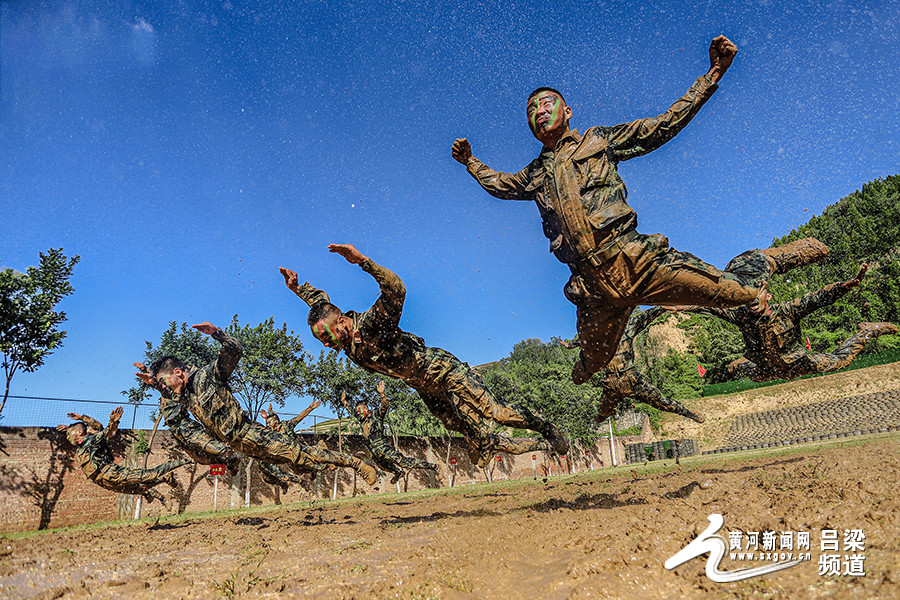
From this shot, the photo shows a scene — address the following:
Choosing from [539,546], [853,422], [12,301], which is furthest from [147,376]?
[853,422]

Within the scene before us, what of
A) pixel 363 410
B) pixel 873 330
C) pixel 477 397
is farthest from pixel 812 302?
pixel 363 410

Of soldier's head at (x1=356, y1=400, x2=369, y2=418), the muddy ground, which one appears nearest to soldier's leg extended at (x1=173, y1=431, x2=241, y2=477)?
the muddy ground

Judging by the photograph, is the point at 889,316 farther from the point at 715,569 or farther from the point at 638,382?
the point at 715,569

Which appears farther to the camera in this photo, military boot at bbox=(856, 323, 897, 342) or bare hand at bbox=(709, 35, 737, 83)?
military boot at bbox=(856, 323, 897, 342)

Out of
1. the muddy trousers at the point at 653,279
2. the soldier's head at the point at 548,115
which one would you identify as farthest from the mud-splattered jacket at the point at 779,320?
the soldier's head at the point at 548,115

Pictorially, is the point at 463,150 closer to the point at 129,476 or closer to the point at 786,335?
the point at 786,335

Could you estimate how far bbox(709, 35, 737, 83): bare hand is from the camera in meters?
4.12

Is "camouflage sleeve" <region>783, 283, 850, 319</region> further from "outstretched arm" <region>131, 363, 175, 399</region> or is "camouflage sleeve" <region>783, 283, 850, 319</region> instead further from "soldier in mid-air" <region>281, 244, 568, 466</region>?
"outstretched arm" <region>131, 363, 175, 399</region>

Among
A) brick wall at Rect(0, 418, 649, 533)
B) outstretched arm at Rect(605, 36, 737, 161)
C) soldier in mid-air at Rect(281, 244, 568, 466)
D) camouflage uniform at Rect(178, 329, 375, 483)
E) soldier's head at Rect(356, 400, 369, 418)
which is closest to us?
outstretched arm at Rect(605, 36, 737, 161)

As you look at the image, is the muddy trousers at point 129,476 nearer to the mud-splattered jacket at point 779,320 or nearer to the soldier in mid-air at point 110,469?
the soldier in mid-air at point 110,469

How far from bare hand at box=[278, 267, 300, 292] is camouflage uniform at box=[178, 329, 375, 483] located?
2096mm

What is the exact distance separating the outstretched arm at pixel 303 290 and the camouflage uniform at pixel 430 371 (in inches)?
0.4

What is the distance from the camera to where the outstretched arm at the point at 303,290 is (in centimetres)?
545

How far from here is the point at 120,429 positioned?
17.2 metres
